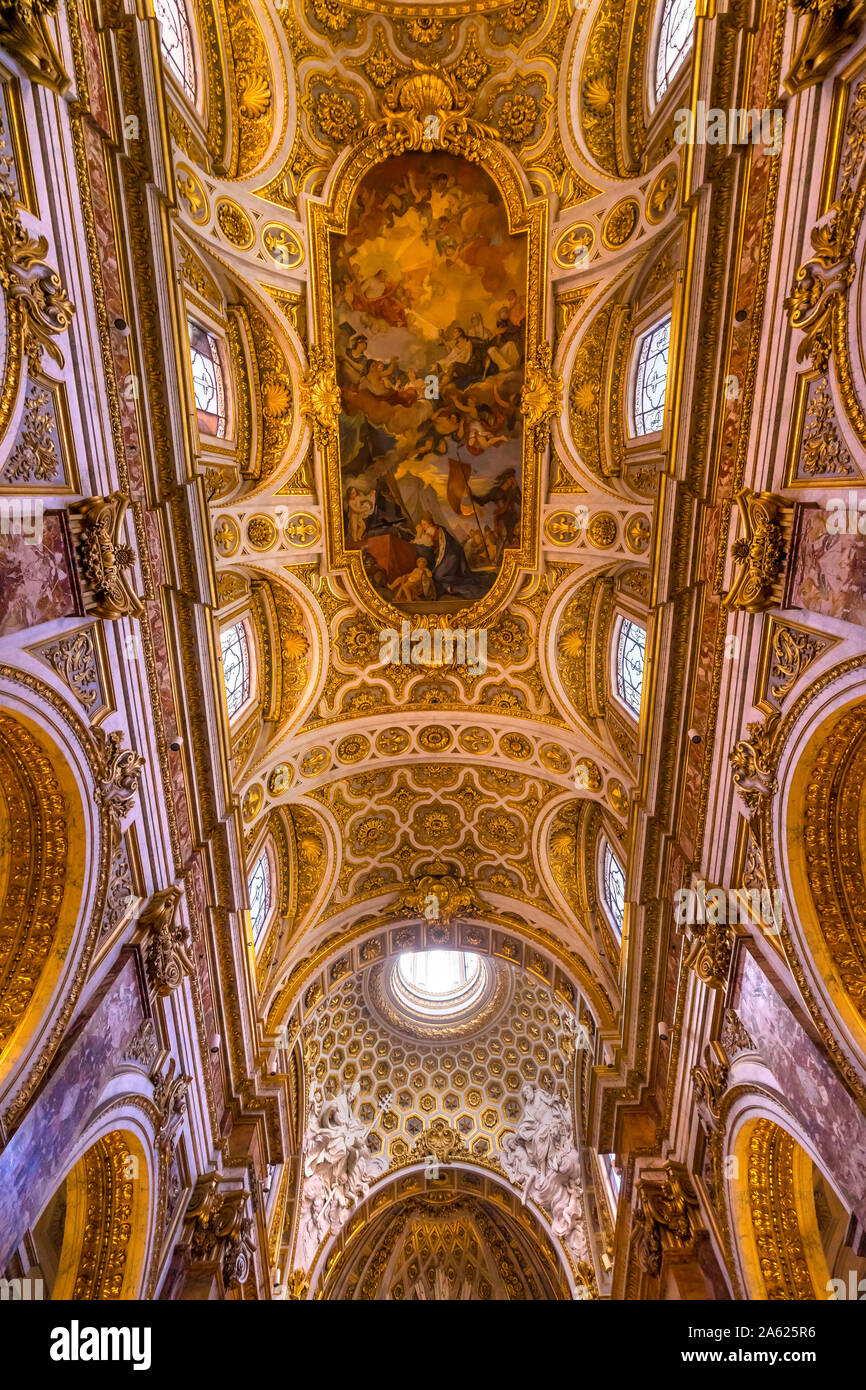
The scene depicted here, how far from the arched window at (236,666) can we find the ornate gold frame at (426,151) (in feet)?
9.62

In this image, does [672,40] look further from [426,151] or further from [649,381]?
[649,381]

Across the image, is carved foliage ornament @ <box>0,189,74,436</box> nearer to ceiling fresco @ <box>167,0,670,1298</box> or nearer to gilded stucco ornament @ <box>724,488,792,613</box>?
ceiling fresco @ <box>167,0,670,1298</box>

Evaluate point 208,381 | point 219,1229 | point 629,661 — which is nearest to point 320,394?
point 208,381

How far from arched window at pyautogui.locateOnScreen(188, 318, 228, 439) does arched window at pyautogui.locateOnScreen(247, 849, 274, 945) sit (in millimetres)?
9637

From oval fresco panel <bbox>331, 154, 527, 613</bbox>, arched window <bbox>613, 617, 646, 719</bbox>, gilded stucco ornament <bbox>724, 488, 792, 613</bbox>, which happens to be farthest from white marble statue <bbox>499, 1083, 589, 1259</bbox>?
gilded stucco ornament <bbox>724, 488, 792, 613</bbox>

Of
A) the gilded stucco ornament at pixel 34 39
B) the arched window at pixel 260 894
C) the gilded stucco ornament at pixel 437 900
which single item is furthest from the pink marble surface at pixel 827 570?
the gilded stucco ornament at pixel 437 900

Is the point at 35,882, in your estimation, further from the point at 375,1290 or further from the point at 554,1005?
the point at 375,1290

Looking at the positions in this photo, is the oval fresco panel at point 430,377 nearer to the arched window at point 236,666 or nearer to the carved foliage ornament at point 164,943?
the arched window at point 236,666

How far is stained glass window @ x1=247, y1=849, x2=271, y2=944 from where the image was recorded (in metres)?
16.7

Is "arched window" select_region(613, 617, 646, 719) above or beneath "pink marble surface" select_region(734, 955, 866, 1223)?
above

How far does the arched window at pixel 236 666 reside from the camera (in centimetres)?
1463

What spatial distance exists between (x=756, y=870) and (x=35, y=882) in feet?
32.3

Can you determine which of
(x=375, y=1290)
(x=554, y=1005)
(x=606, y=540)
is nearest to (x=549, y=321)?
(x=606, y=540)

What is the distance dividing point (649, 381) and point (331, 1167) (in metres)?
23.0
